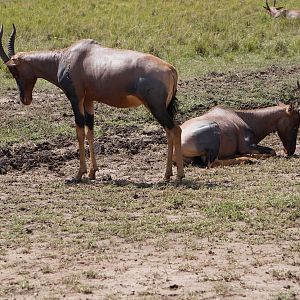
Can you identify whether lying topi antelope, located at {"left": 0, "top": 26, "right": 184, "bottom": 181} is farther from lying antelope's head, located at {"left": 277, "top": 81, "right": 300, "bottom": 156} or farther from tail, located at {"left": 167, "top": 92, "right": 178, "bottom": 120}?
lying antelope's head, located at {"left": 277, "top": 81, "right": 300, "bottom": 156}

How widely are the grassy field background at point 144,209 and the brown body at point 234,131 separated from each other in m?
0.33

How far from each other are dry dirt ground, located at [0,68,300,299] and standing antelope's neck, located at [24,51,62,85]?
1172mm

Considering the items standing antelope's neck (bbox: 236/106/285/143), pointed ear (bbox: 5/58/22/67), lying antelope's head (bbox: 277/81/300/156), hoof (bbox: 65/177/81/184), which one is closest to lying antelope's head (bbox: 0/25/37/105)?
pointed ear (bbox: 5/58/22/67)

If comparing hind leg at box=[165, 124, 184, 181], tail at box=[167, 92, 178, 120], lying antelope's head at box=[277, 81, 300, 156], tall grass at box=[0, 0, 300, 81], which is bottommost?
tall grass at box=[0, 0, 300, 81]

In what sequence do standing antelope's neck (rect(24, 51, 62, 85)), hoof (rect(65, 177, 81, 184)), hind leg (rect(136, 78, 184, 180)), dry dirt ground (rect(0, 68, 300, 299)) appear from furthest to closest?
standing antelope's neck (rect(24, 51, 62, 85))
hoof (rect(65, 177, 81, 184))
hind leg (rect(136, 78, 184, 180))
dry dirt ground (rect(0, 68, 300, 299))

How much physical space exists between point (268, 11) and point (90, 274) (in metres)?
24.3

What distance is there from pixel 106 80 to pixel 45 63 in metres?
1.02

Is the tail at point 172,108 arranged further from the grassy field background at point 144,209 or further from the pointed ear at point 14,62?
the pointed ear at point 14,62

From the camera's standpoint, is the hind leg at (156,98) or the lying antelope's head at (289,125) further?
the lying antelope's head at (289,125)

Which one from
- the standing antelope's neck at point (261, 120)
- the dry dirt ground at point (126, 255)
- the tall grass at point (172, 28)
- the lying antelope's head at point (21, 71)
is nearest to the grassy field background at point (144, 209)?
the dry dirt ground at point (126, 255)

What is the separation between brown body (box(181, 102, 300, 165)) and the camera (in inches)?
501

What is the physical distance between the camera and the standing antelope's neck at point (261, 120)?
13859mm

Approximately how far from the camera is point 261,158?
13.0 meters

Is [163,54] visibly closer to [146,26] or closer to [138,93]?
[146,26]
